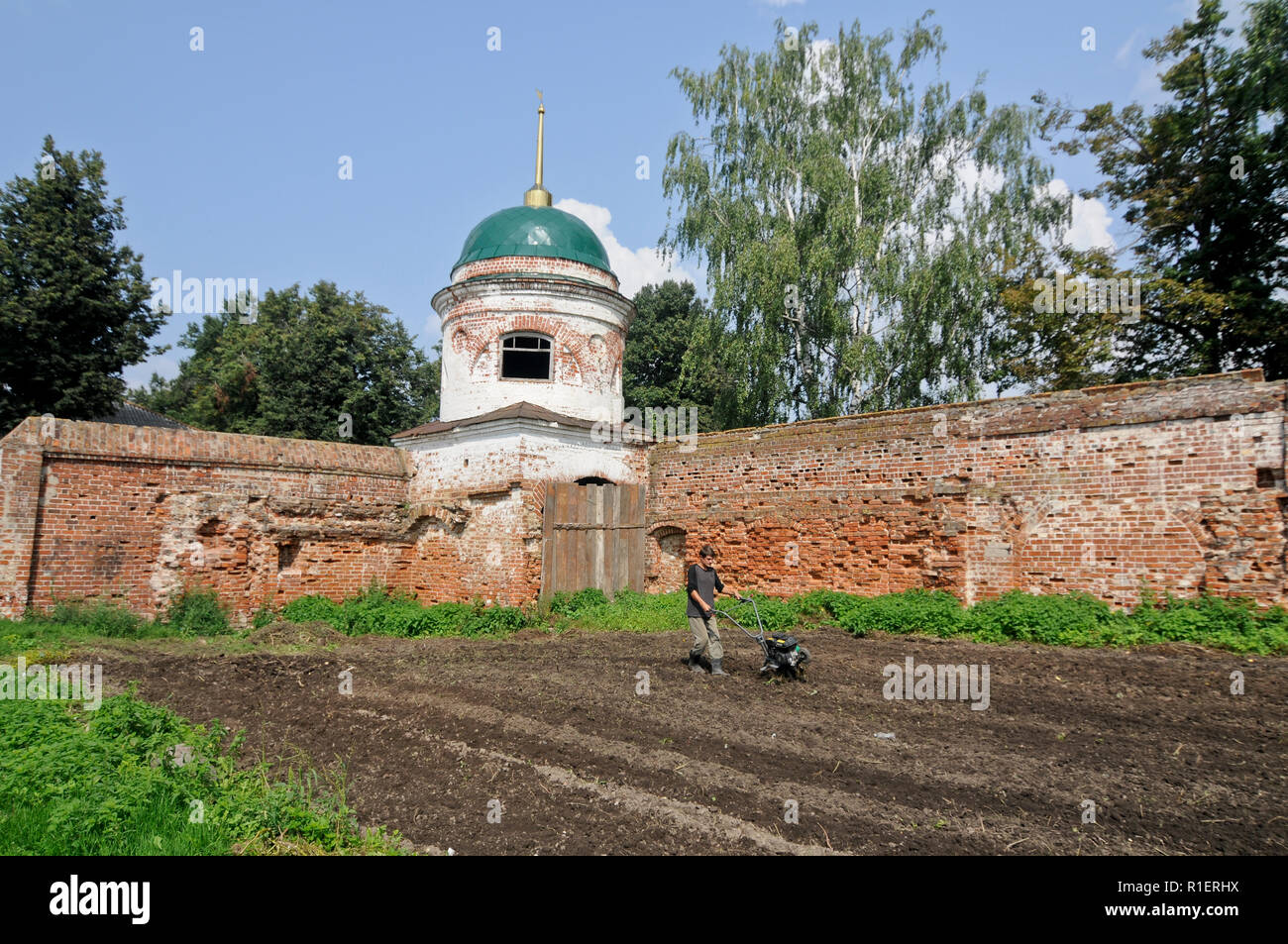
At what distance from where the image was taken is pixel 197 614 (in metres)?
13.6

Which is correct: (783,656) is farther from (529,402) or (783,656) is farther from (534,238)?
(534,238)

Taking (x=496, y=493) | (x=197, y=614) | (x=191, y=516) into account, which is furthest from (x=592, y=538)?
(x=191, y=516)

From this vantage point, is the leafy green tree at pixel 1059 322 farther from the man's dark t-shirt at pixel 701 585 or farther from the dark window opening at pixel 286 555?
the dark window opening at pixel 286 555

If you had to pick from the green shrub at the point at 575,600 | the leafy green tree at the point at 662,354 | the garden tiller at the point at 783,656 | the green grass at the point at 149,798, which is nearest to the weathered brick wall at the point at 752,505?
the green shrub at the point at 575,600

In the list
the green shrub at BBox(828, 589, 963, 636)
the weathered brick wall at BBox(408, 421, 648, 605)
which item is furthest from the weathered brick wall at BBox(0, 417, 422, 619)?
the green shrub at BBox(828, 589, 963, 636)

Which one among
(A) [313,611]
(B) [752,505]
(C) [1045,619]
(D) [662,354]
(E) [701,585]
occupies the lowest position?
(A) [313,611]

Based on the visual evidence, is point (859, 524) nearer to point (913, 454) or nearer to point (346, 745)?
point (913, 454)

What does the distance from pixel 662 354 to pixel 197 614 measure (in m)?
24.7

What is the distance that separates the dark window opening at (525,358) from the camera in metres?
17.2

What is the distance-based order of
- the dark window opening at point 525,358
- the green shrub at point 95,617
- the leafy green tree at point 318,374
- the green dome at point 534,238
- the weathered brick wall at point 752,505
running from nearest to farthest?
the weathered brick wall at point 752,505
the green shrub at point 95,617
the dark window opening at point 525,358
the green dome at point 534,238
the leafy green tree at point 318,374

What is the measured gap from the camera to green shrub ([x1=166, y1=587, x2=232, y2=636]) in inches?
527

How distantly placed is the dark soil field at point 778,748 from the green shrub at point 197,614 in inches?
94.0

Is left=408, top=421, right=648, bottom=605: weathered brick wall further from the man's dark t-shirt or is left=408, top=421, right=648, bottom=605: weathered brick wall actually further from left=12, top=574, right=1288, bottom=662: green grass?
the man's dark t-shirt
